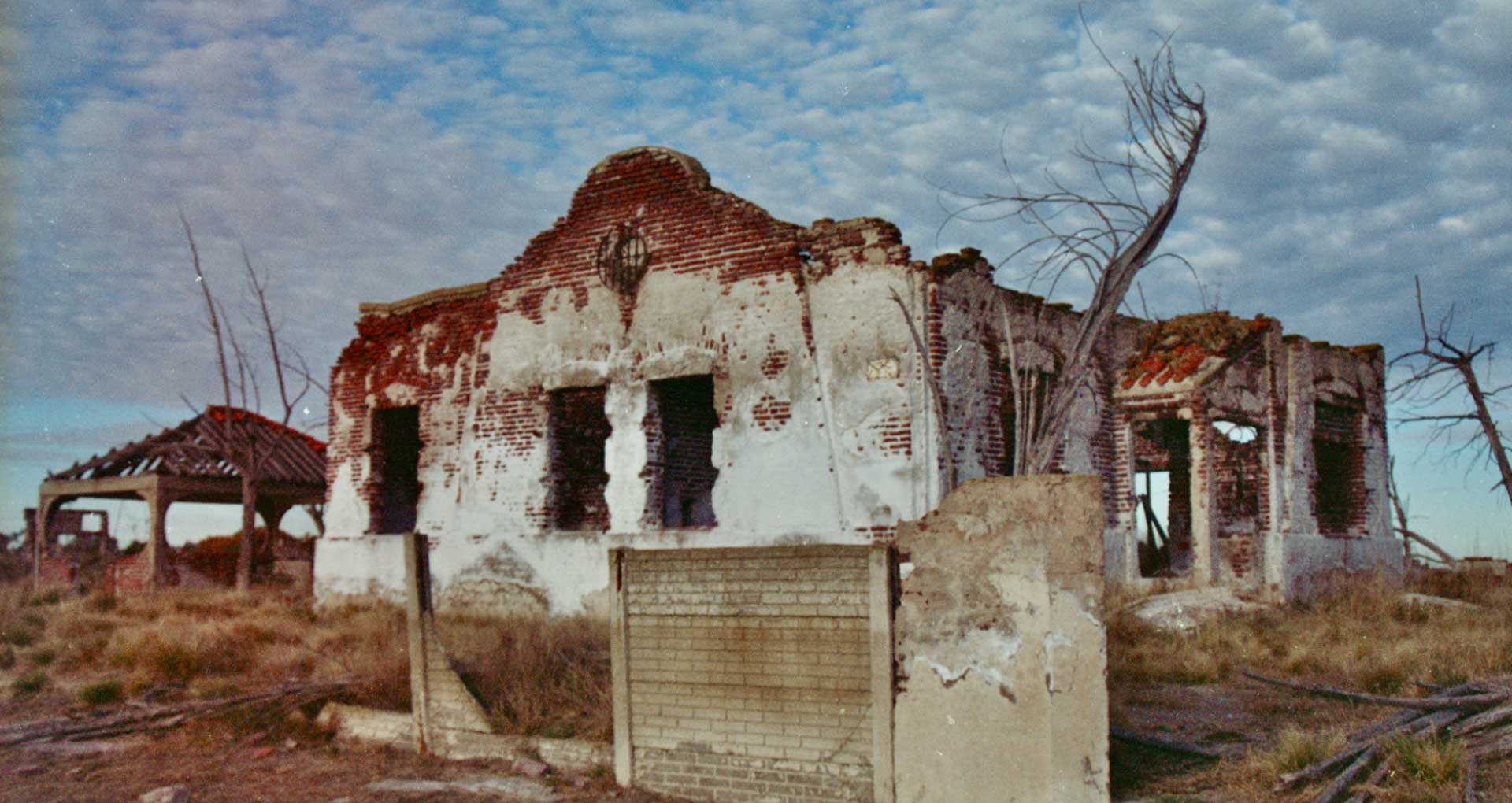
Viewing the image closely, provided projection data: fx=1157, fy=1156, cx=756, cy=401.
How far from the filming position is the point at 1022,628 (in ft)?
18.9

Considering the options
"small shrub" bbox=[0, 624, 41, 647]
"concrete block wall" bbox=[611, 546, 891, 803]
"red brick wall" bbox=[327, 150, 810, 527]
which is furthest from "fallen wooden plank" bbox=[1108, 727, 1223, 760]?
"small shrub" bbox=[0, 624, 41, 647]

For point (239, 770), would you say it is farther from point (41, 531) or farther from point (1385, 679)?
point (41, 531)

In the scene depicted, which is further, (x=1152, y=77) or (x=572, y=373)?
(x=572, y=373)

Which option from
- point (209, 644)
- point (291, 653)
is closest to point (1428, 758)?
point (291, 653)

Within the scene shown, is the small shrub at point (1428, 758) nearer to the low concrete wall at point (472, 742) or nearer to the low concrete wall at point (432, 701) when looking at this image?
the low concrete wall at point (472, 742)

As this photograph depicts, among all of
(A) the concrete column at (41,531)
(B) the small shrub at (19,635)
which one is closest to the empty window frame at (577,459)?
(B) the small shrub at (19,635)

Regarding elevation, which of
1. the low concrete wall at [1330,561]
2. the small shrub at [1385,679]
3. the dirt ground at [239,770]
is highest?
the low concrete wall at [1330,561]

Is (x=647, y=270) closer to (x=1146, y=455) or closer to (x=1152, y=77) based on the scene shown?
(x=1152, y=77)

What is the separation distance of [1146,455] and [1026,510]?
13.5 metres

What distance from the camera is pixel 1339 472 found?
16328mm

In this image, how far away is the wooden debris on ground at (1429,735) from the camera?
19.8 feet

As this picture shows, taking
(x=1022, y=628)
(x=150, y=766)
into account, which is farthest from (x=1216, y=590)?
(x=150, y=766)

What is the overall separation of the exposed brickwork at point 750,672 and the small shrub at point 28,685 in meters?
7.56

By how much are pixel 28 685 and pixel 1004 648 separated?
994 centimetres
